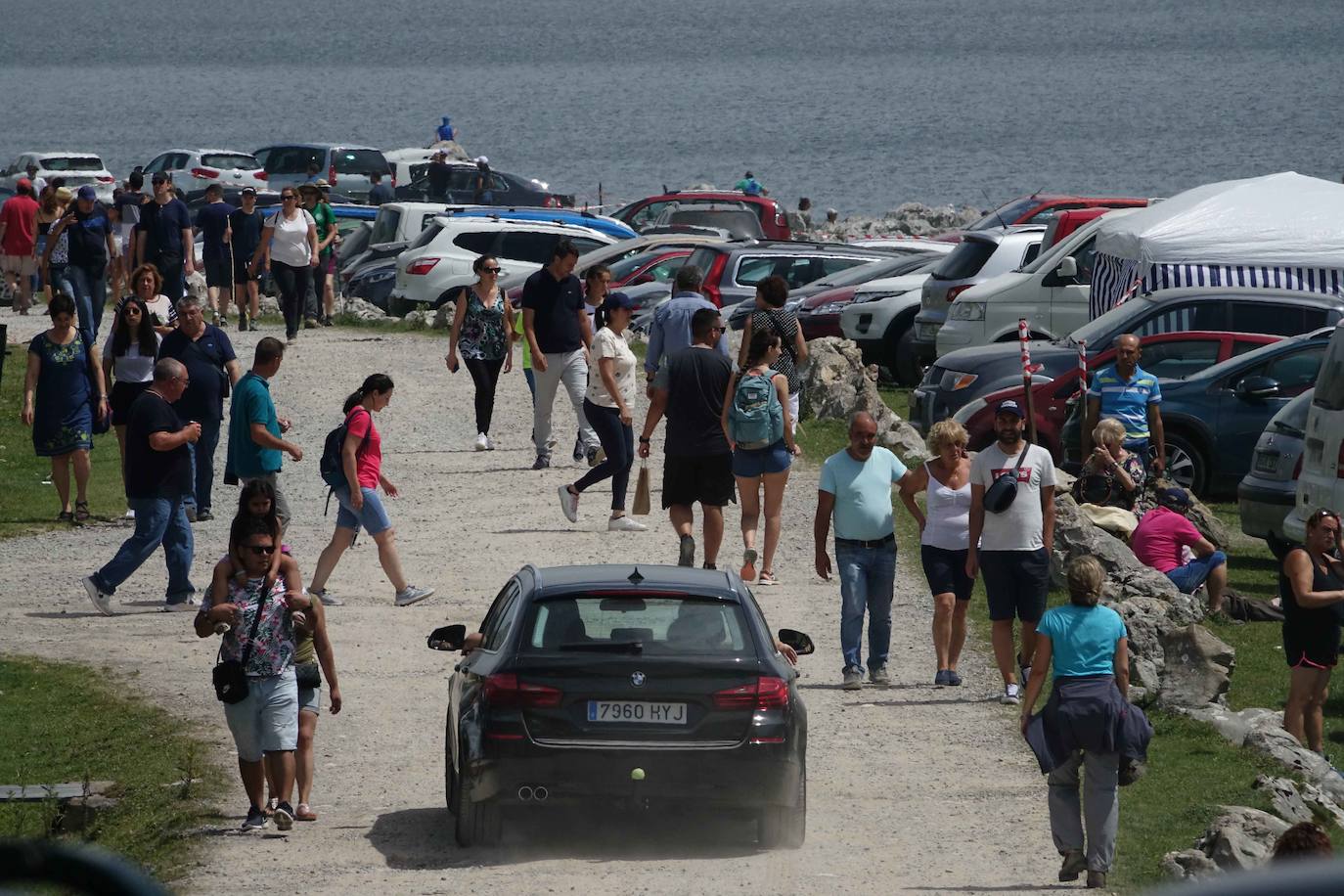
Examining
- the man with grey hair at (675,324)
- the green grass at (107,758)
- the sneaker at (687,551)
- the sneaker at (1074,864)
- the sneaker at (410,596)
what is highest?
the man with grey hair at (675,324)

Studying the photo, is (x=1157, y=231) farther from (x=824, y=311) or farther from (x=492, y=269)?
(x=492, y=269)

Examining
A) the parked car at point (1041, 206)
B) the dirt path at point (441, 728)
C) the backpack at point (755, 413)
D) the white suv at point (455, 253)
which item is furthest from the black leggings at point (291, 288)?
the backpack at point (755, 413)

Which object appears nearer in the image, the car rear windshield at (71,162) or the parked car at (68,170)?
the parked car at (68,170)

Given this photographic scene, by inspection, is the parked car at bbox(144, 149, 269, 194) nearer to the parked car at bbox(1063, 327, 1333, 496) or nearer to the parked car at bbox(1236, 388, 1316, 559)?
the parked car at bbox(1063, 327, 1333, 496)

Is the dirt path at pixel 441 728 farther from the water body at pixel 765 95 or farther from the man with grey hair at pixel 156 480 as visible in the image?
the water body at pixel 765 95

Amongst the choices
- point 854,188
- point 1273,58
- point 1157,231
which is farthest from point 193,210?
point 1273,58

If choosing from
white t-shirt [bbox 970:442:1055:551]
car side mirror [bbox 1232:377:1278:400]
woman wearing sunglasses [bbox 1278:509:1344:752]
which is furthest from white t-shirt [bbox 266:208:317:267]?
woman wearing sunglasses [bbox 1278:509:1344:752]

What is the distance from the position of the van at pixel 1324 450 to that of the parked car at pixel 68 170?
3170 cm

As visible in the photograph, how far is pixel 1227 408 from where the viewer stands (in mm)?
17203

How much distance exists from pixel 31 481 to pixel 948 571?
10.1 m

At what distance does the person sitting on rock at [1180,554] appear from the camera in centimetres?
1366

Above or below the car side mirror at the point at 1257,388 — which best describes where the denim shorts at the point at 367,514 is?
below

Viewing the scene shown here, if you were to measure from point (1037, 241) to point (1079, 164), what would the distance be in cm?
6502

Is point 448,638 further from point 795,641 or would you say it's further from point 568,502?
point 568,502
